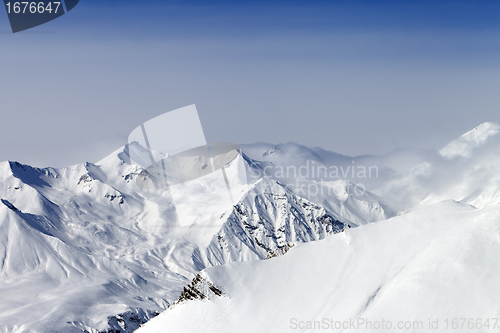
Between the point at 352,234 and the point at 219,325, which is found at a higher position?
the point at 352,234

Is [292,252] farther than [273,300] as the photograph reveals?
Yes

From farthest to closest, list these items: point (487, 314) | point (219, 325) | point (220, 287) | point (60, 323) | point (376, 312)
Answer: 1. point (60, 323)
2. point (220, 287)
3. point (219, 325)
4. point (376, 312)
5. point (487, 314)

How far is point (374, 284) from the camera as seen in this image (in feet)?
161

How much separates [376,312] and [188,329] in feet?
85.2

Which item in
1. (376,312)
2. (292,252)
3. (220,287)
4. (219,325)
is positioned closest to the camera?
(376,312)

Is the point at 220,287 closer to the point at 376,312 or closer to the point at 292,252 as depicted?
the point at 292,252

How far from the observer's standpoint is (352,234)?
207 ft

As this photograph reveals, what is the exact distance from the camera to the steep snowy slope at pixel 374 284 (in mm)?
42156

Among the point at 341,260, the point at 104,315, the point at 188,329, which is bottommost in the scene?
the point at 104,315

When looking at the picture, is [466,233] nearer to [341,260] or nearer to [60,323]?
[341,260]

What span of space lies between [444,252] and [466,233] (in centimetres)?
369

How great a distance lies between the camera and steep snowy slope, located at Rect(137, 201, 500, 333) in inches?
1660

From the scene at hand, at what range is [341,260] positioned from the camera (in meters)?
58.6

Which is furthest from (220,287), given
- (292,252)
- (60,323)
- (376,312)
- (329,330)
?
(60,323)
